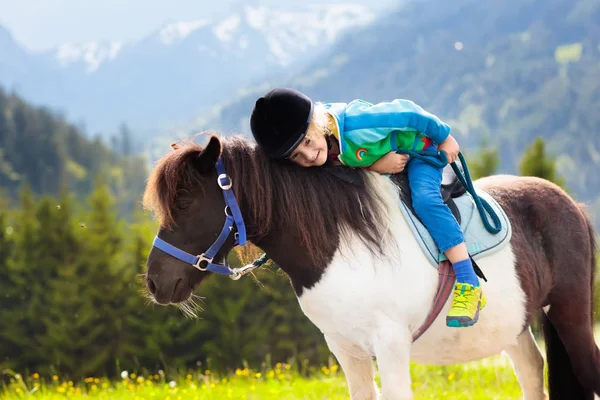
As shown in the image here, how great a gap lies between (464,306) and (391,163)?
86 cm

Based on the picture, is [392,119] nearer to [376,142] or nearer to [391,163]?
[376,142]

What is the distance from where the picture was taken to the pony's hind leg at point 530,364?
183 inches

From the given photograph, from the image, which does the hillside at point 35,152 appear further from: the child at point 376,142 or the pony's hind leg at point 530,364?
the child at point 376,142

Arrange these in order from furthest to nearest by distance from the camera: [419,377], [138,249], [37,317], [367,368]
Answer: [37,317] < [138,249] < [419,377] < [367,368]

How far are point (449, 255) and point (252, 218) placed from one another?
3.58 ft

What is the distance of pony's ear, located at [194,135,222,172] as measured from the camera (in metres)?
3.13

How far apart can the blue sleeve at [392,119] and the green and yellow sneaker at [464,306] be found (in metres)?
0.85

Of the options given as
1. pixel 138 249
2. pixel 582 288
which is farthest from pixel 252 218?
pixel 138 249

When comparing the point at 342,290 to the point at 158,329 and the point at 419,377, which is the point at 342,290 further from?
the point at 158,329

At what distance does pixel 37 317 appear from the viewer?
25906 millimetres

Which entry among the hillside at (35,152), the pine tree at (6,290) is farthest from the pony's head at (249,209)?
the hillside at (35,152)

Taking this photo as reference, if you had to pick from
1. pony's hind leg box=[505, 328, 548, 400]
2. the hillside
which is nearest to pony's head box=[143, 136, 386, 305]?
pony's hind leg box=[505, 328, 548, 400]

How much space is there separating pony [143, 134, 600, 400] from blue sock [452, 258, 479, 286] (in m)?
0.13

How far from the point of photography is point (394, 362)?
10.8ft
